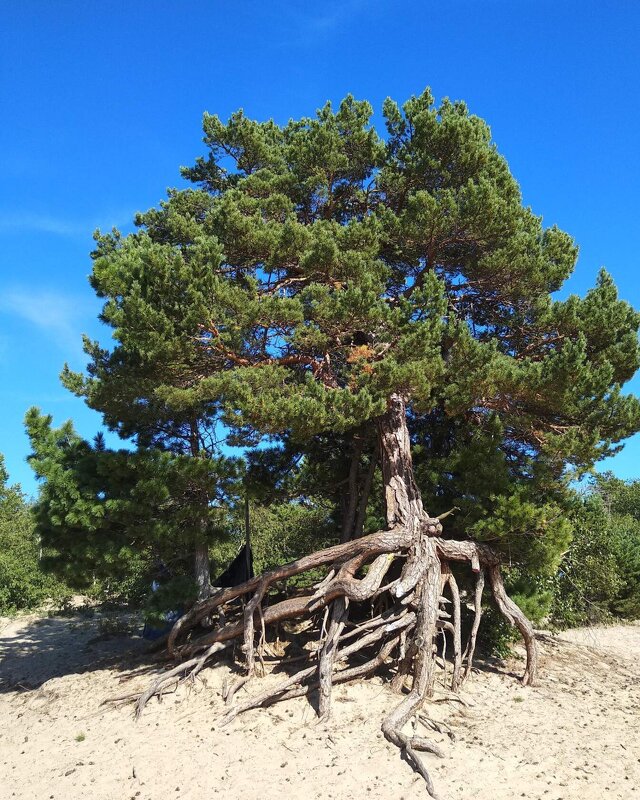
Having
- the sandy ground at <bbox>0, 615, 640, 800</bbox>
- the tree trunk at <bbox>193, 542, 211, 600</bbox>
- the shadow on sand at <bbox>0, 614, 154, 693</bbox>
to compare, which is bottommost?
the sandy ground at <bbox>0, 615, 640, 800</bbox>

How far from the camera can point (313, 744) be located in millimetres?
8078

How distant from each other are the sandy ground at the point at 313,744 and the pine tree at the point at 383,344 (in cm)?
60

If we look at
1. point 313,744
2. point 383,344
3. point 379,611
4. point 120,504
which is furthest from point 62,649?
point 383,344

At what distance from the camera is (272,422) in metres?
9.36

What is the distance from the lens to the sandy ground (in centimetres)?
702

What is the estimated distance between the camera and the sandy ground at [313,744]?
23.0ft

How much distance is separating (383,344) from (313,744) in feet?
20.0

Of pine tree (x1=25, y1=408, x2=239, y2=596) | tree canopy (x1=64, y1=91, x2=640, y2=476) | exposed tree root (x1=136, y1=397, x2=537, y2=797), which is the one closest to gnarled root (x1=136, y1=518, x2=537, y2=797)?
exposed tree root (x1=136, y1=397, x2=537, y2=797)

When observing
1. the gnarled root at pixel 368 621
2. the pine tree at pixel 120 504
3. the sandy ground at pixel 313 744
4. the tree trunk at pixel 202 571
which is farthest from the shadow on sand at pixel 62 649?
the pine tree at pixel 120 504

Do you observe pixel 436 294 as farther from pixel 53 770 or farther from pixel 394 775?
pixel 53 770

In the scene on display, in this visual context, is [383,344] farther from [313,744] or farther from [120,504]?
[313,744]

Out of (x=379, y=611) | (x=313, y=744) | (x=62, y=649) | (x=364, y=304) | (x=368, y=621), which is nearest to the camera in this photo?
(x=313, y=744)

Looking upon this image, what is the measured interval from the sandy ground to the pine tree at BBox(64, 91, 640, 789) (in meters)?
0.60

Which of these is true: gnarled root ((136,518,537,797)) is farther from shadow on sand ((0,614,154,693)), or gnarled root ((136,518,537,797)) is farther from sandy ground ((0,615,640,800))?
shadow on sand ((0,614,154,693))
